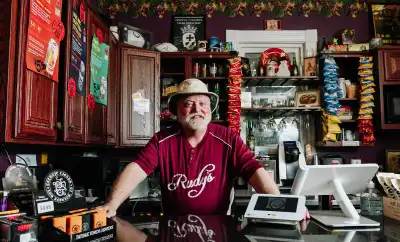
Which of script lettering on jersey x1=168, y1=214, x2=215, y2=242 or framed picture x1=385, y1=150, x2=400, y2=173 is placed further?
framed picture x1=385, y1=150, x2=400, y2=173

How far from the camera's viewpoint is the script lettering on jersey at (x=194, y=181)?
186 cm

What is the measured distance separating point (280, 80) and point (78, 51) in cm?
224

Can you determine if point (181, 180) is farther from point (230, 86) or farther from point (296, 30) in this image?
point (296, 30)

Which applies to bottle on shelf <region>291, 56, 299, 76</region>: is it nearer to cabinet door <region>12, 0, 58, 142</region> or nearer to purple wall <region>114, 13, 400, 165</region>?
purple wall <region>114, 13, 400, 165</region>

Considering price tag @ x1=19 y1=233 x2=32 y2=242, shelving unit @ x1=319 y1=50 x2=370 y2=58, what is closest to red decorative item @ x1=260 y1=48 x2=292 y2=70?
shelving unit @ x1=319 y1=50 x2=370 y2=58

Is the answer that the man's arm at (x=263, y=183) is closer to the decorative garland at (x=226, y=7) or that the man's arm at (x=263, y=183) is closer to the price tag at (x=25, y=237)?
the price tag at (x=25, y=237)

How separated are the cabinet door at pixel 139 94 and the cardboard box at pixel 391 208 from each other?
7.80ft

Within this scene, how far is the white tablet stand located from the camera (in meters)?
1.37

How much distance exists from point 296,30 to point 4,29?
3.20 m

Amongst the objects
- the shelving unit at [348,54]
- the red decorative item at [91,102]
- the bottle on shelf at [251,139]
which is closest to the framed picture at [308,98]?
the shelving unit at [348,54]

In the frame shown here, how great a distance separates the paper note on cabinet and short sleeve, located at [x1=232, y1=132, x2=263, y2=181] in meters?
1.68

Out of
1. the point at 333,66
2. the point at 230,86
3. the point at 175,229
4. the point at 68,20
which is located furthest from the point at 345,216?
the point at 333,66

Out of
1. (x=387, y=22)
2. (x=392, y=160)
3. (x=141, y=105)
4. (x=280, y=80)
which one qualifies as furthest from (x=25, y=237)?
(x=387, y=22)

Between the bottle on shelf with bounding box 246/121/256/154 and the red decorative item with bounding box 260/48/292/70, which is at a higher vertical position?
the red decorative item with bounding box 260/48/292/70
